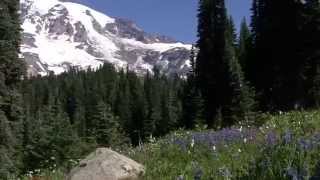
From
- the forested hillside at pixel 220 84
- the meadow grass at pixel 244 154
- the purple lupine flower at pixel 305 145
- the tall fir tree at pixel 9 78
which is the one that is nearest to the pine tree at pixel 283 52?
the forested hillside at pixel 220 84

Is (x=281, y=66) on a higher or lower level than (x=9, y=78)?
higher

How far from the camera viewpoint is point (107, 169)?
993 centimetres

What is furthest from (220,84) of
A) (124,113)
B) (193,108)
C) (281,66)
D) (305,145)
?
(124,113)

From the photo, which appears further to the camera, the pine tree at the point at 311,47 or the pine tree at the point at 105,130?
the pine tree at the point at 105,130

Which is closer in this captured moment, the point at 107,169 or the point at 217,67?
the point at 107,169

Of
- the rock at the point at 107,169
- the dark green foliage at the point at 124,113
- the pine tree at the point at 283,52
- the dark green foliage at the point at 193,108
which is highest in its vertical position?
the pine tree at the point at 283,52

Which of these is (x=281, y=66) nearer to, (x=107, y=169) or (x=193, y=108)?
(x=193, y=108)

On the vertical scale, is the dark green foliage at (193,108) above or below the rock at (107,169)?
below

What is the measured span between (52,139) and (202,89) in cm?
2330

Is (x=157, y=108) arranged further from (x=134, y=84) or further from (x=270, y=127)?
(x=270, y=127)

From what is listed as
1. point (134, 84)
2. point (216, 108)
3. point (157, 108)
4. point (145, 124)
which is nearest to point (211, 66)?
point (216, 108)

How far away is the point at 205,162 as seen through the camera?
9945mm

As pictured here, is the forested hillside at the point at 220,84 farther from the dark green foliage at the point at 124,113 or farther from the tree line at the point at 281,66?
the dark green foliage at the point at 124,113

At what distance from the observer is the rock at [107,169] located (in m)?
9.79
